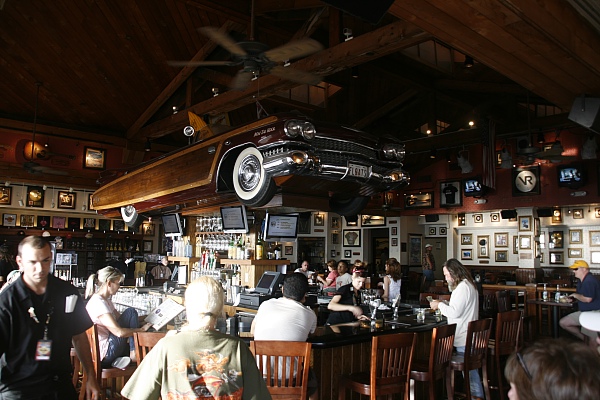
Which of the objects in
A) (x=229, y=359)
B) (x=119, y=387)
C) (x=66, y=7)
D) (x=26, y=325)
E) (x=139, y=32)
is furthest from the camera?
(x=139, y=32)

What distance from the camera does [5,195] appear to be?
13.4 meters

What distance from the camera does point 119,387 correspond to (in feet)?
17.0

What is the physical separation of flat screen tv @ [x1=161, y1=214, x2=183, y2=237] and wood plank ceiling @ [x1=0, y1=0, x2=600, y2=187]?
2612mm

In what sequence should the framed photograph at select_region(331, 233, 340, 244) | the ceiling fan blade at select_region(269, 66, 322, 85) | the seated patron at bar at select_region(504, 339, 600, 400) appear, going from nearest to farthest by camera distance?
the seated patron at bar at select_region(504, 339, 600, 400), the ceiling fan blade at select_region(269, 66, 322, 85), the framed photograph at select_region(331, 233, 340, 244)

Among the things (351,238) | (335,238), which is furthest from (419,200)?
(335,238)

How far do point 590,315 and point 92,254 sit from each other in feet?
53.5

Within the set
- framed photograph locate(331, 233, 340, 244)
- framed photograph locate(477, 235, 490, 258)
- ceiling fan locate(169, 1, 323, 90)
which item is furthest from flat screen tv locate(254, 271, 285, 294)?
framed photograph locate(331, 233, 340, 244)

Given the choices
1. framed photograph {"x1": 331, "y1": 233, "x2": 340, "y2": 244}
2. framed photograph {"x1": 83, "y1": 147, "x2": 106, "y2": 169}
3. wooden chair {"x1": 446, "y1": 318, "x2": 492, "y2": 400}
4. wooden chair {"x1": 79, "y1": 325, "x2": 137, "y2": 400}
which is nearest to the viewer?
wooden chair {"x1": 79, "y1": 325, "x2": 137, "y2": 400}

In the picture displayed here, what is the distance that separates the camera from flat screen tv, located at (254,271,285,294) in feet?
20.8

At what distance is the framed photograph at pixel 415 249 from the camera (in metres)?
19.0

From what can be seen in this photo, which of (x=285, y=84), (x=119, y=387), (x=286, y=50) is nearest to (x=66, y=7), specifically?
(x=285, y=84)

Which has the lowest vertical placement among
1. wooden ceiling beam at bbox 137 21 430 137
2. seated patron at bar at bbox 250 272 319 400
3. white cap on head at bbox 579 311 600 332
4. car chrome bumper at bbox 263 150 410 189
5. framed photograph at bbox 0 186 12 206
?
seated patron at bar at bbox 250 272 319 400

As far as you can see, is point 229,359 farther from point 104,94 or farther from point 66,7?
point 104,94

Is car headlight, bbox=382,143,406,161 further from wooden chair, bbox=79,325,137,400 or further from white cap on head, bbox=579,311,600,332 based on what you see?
white cap on head, bbox=579,311,600,332
